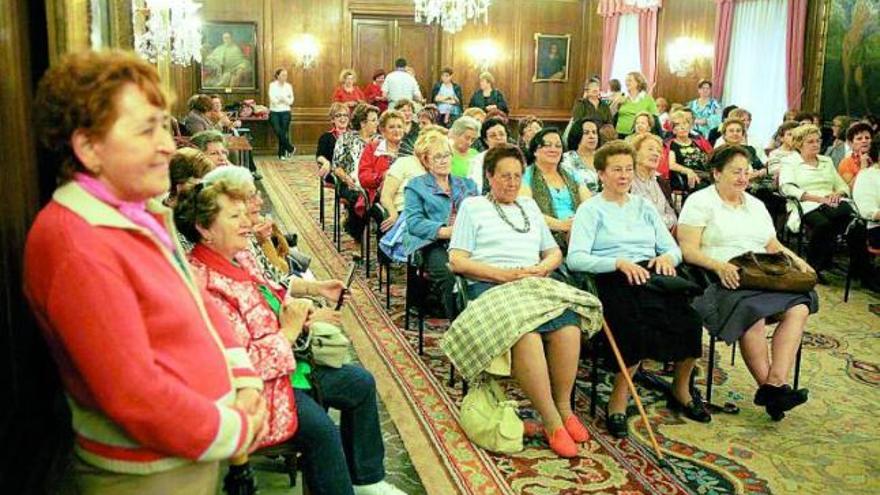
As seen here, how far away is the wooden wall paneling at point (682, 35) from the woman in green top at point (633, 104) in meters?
2.10

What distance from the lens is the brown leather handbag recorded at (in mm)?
4309

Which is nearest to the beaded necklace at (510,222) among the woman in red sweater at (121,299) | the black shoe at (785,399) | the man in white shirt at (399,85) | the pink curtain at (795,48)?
the black shoe at (785,399)

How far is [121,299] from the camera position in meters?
1.52

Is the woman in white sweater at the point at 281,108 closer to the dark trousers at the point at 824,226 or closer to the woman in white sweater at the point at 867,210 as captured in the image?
the dark trousers at the point at 824,226

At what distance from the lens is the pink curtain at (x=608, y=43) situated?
16.5 meters

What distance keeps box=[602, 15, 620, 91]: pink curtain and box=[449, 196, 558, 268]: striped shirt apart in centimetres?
1309

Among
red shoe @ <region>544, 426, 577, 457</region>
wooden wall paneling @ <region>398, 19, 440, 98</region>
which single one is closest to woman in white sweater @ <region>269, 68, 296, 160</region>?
wooden wall paneling @ <region>398, 19, 440, 98</region>

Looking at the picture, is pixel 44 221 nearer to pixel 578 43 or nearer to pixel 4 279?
pixel 4 279

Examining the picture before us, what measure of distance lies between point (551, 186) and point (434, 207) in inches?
29.5

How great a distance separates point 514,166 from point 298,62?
12.6m

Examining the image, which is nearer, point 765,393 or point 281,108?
point 765,393

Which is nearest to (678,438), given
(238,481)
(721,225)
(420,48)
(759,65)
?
(721,225)

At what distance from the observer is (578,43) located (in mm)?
17266

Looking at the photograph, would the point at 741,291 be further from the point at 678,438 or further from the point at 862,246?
the point at 862,246
